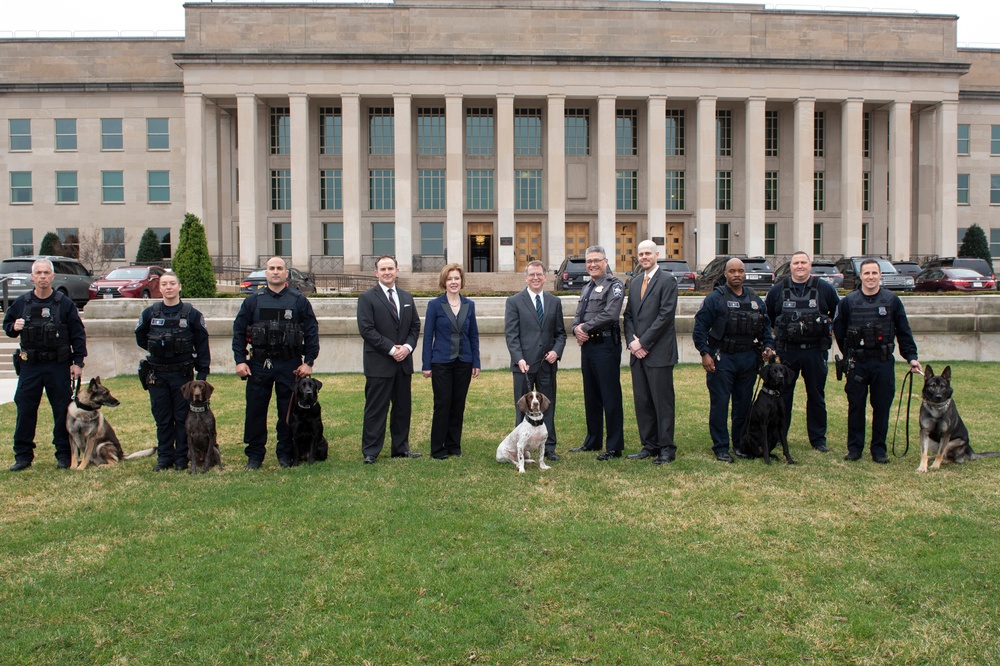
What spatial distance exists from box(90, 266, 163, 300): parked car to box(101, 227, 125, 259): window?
64.5 feet

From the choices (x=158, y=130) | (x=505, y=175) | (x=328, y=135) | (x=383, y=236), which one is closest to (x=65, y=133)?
(x=158, y=130)

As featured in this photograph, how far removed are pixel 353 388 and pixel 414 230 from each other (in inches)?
1218

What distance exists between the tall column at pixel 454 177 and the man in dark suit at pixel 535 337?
109 ft

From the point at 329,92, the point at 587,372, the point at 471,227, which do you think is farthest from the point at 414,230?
the point at 587,372

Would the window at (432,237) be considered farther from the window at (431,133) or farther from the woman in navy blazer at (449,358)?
the woman in navy blazer at (449,358)

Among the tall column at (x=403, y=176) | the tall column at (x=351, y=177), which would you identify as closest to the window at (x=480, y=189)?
the tall column at (x=403, y=176)

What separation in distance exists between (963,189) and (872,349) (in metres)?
49.8

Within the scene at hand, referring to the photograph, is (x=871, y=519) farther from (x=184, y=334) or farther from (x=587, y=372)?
(x=184, y=334)

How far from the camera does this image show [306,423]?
8.34 metres

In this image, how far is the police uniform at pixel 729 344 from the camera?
A: 27.8ft

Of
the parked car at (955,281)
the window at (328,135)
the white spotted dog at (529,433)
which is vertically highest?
the window at (328,135)

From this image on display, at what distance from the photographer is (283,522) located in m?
6.30

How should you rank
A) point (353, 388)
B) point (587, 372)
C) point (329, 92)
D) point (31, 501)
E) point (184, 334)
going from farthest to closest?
1. point (329, 92)
2. point (353, 388)
3. point (587, 372)
4. point (184, 334)
5. point (31, 501)

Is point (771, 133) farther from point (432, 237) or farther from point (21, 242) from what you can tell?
point (21, 242)
